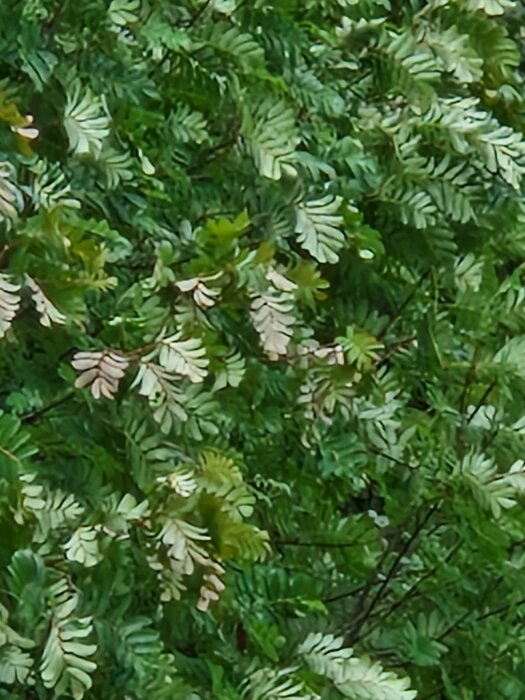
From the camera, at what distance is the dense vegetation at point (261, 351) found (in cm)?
105

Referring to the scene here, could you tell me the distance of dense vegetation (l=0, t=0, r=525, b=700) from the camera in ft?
3.45

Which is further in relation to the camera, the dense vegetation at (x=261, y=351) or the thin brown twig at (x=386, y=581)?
the thin brown twig at (x=386, y=581)

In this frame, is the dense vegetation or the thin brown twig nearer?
the dense vegetation

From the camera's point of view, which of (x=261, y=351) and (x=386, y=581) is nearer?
(x=261, y=351)

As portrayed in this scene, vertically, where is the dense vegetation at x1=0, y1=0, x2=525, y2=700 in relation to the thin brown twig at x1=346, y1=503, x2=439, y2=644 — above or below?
above

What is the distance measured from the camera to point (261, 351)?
1.21m

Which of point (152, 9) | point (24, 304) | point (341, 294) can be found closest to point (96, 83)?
point (152, 9)

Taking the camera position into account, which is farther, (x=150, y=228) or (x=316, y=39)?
(x=316, y=39)

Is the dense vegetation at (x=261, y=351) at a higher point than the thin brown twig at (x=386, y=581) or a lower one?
higher

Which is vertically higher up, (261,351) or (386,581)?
(261,351)

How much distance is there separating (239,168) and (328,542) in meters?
0.40

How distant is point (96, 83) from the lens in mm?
1199

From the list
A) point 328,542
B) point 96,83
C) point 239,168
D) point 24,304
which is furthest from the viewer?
point 328,542

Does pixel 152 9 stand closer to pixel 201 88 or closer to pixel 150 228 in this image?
pixel 201 88
